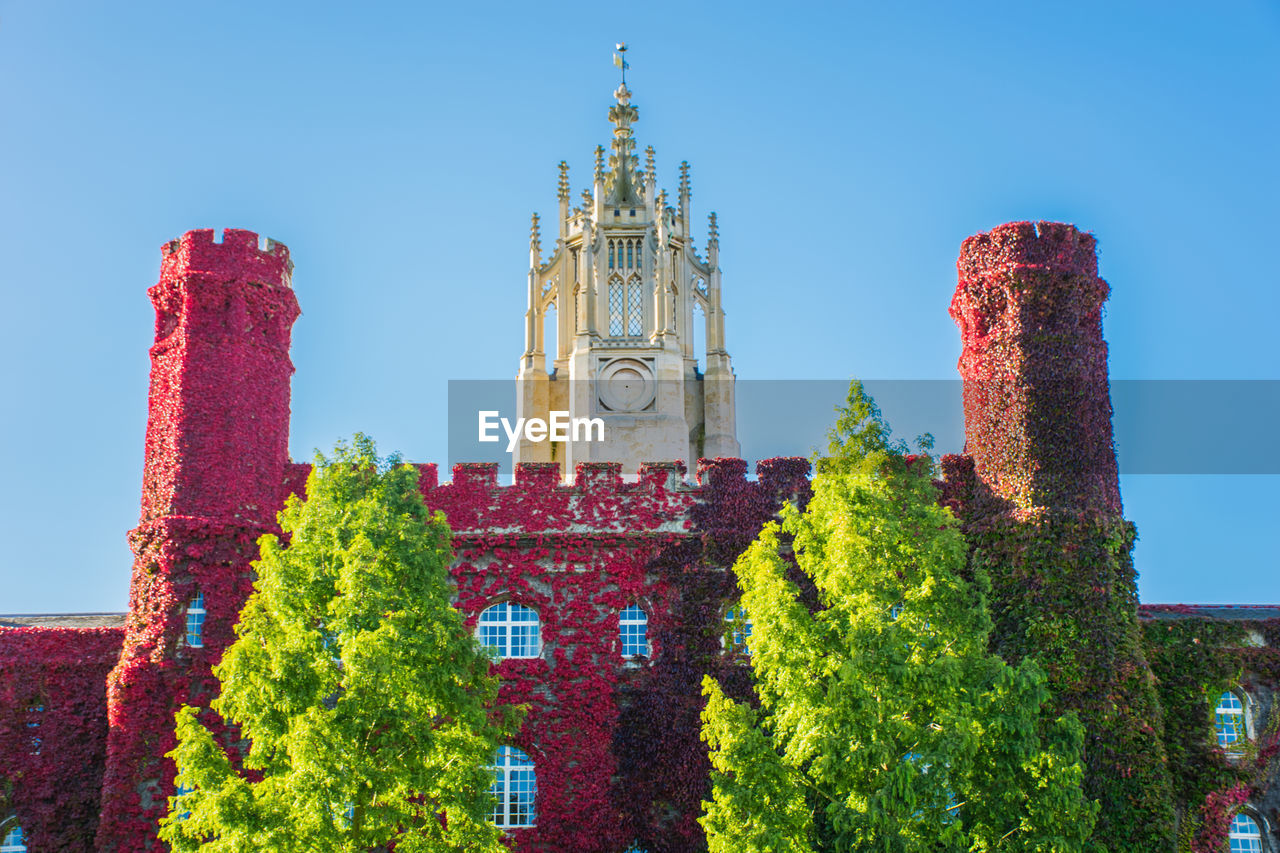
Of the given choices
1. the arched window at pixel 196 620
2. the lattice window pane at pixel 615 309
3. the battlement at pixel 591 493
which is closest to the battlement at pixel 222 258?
the battlement at pixel 591 493

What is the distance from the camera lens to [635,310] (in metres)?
46.5

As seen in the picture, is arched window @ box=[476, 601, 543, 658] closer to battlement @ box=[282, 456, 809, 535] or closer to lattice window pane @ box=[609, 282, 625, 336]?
battlement @ box=[282, 456, 809, 535]

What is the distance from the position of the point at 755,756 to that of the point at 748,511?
8.83m

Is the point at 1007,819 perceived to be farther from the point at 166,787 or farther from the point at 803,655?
the point at 166,787

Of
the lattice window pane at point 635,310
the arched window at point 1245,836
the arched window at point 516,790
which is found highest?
the lattice window pane at point 635,310

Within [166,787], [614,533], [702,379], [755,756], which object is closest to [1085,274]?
[614,533]

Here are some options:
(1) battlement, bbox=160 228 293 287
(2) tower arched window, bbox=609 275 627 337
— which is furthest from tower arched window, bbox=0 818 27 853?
(2) tower arched window, bbox=609 275 627 337

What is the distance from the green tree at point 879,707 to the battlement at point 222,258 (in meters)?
14.3

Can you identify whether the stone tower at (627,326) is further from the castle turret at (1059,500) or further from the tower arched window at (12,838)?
the tower arched window at (12,838)

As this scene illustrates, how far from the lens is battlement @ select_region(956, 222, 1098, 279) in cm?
3109

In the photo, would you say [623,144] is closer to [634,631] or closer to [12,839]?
[634,631]

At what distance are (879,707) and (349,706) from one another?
9187 millimetres

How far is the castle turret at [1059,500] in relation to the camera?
27.8 m

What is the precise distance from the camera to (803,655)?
77.5 feet
